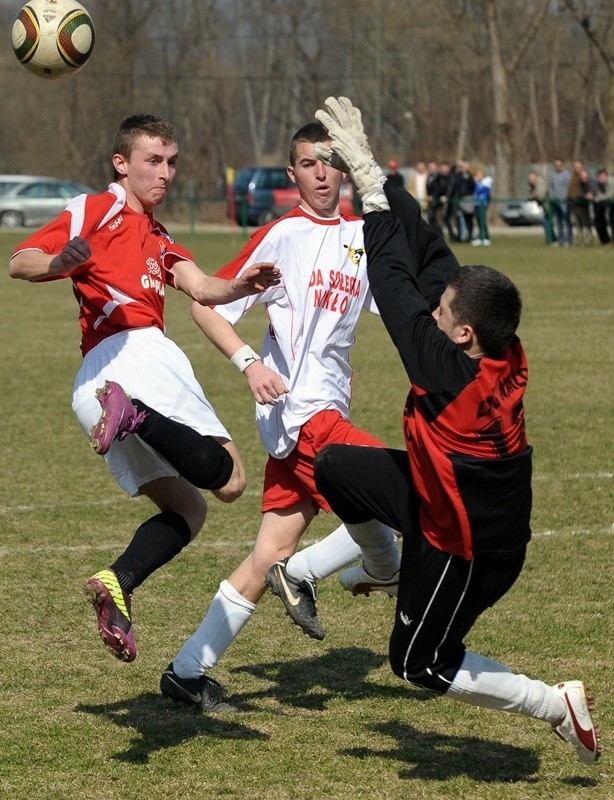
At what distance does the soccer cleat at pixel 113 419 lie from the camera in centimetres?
460

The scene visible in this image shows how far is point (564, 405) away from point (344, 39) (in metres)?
55.1

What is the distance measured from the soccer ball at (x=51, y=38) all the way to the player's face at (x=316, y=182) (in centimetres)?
170

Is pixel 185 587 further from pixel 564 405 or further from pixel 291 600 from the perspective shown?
pixel 564 405

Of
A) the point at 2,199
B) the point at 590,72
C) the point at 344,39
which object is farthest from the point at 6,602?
the point at 344,39

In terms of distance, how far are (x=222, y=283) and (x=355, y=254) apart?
56 centimetres

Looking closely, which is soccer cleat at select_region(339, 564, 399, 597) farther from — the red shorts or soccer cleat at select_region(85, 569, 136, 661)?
soccer cleat at select_region(85, 569, 136, 661)

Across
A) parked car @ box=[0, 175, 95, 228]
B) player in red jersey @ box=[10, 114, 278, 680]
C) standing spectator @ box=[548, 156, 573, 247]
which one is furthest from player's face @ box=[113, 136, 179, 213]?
parked car @ box=[0, 175, 95, 228]

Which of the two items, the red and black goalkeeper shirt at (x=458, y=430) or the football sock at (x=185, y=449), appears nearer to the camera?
the red and black goalkeeper shirt at (x=458, y=430)

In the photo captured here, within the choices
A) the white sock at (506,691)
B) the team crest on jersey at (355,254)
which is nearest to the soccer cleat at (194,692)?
the white sock at (506,691)

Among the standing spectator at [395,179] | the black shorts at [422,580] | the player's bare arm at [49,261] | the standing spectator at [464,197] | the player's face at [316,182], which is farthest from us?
the standing spectator at [464,197]

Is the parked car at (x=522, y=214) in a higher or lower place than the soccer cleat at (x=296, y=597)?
lower

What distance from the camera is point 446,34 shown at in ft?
201

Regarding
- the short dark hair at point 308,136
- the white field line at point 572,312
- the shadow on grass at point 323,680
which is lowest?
the white field line at point 572,312

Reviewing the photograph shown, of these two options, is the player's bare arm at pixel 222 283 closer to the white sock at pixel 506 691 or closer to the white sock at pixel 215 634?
the white sock at pixel 215 634
